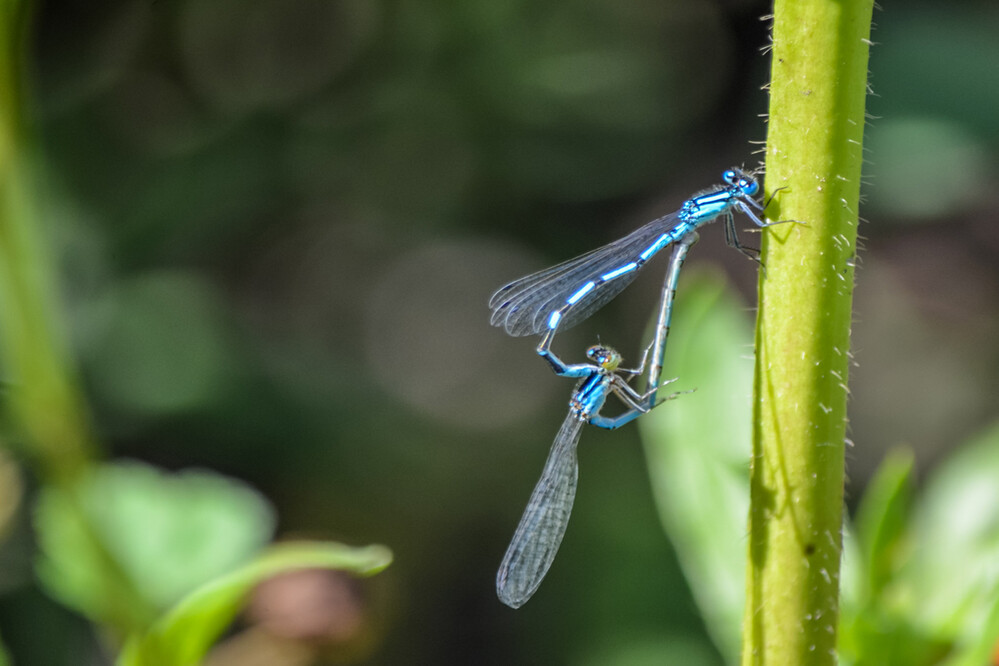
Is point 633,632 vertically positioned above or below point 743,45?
below

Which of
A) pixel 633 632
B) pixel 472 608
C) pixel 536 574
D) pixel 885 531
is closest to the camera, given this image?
pixel 885 531

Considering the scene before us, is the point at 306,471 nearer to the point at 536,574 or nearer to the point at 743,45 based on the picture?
the point at 536,574

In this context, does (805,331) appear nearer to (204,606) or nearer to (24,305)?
(204,606)

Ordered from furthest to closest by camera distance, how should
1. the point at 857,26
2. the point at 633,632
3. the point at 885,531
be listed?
the point at 633,632 → the point at 885,531 → the point at 857,26

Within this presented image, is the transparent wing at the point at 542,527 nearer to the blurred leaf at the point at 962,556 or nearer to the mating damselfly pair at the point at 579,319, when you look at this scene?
the mating damselfly pair at the point at 579,319

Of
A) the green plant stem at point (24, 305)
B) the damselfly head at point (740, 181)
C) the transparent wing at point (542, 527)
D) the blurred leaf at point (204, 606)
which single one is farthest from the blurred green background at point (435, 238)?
the blurred leaf at point (204, 606)

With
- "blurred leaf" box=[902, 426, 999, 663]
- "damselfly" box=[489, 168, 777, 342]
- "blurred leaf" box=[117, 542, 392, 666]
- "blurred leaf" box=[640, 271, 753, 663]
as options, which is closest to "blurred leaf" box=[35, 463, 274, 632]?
"blurred leaf" box=[117, 542, 392, 666]

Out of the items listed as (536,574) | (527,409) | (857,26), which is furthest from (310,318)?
(857,26)
